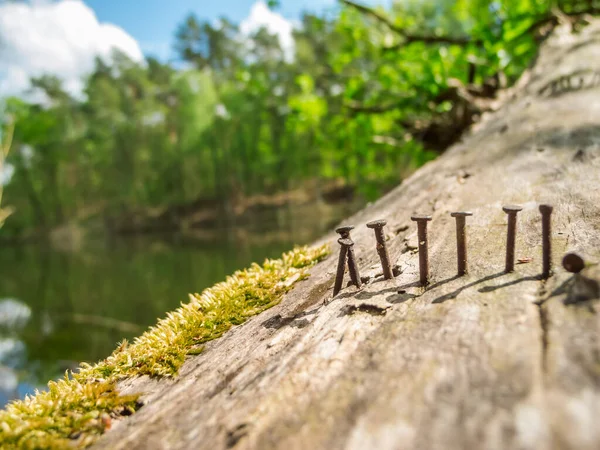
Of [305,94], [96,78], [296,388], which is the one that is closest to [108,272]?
[305,94]

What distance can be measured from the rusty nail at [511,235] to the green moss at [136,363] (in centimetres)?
124

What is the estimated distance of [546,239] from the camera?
1607 millimetres

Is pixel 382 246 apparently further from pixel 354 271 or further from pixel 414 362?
pixel 414 362

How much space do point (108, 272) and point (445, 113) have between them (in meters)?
24.2

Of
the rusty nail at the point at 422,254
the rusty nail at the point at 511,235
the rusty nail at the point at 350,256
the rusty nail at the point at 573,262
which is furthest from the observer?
the rusty nail at the point at 350,256

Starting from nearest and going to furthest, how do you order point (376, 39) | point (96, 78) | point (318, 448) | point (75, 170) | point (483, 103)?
point (318, 448) → point (483, 103) → point (376, 39) → point (96, 78) → point (75, 170)

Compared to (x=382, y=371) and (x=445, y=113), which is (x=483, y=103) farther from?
(x=382, y=371)

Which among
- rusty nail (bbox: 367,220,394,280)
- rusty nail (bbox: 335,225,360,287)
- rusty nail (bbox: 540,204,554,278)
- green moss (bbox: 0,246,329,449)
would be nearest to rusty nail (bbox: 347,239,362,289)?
rusty nail (bbox: 335,225,360,287)

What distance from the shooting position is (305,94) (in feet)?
26.4

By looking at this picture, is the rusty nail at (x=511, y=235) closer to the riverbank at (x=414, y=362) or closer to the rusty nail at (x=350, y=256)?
the riverbank at (x=414, y=362)

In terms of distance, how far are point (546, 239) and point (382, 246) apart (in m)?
0.74

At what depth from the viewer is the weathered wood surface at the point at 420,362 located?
1.04 meters

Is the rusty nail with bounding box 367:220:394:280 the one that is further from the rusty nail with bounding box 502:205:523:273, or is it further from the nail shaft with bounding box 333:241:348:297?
the rusty nail with bounding box 502:205:523:273

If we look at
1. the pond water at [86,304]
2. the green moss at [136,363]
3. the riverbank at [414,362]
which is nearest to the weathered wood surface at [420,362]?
the riverbank at [414,362]
